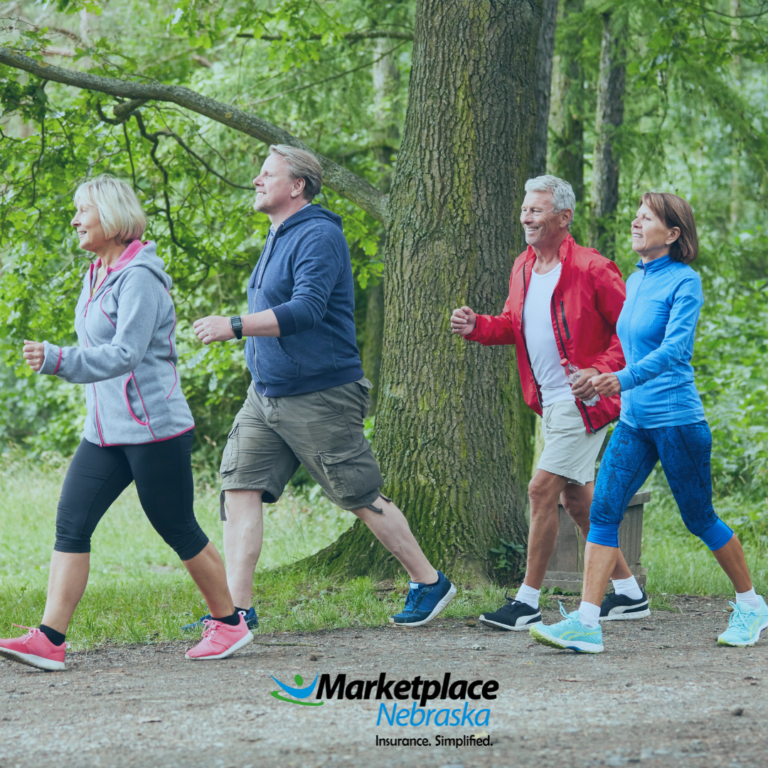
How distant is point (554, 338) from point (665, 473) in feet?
2.61

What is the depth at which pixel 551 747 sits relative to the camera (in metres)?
2.62

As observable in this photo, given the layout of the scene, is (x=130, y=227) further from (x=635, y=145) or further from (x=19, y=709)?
(x=635, y=145)

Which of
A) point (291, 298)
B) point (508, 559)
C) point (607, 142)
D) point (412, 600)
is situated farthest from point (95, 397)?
point (607, 142)

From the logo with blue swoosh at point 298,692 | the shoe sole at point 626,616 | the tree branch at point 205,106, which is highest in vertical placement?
the tree branch at point 205,106

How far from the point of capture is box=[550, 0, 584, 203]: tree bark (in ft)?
34.6

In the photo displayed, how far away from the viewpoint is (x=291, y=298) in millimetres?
4098

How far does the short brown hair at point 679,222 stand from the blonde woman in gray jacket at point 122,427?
2130 millimetres

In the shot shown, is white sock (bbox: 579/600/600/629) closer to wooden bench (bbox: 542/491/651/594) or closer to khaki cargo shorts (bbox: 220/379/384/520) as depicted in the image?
khaki cargo shorts (bbox: 220/379/384/520)

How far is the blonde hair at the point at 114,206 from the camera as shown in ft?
12.4

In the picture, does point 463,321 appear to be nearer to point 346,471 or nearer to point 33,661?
point 346,471

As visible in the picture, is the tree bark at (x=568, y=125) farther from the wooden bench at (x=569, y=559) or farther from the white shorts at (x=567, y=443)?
the white shorts at (x=567, y=443)

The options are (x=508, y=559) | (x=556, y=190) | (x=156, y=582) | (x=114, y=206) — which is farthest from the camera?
(x=156, y=582)

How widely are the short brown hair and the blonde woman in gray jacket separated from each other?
6.99 ft

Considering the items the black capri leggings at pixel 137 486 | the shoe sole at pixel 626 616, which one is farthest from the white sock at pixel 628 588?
the black capri leggings at pixel 137 486
